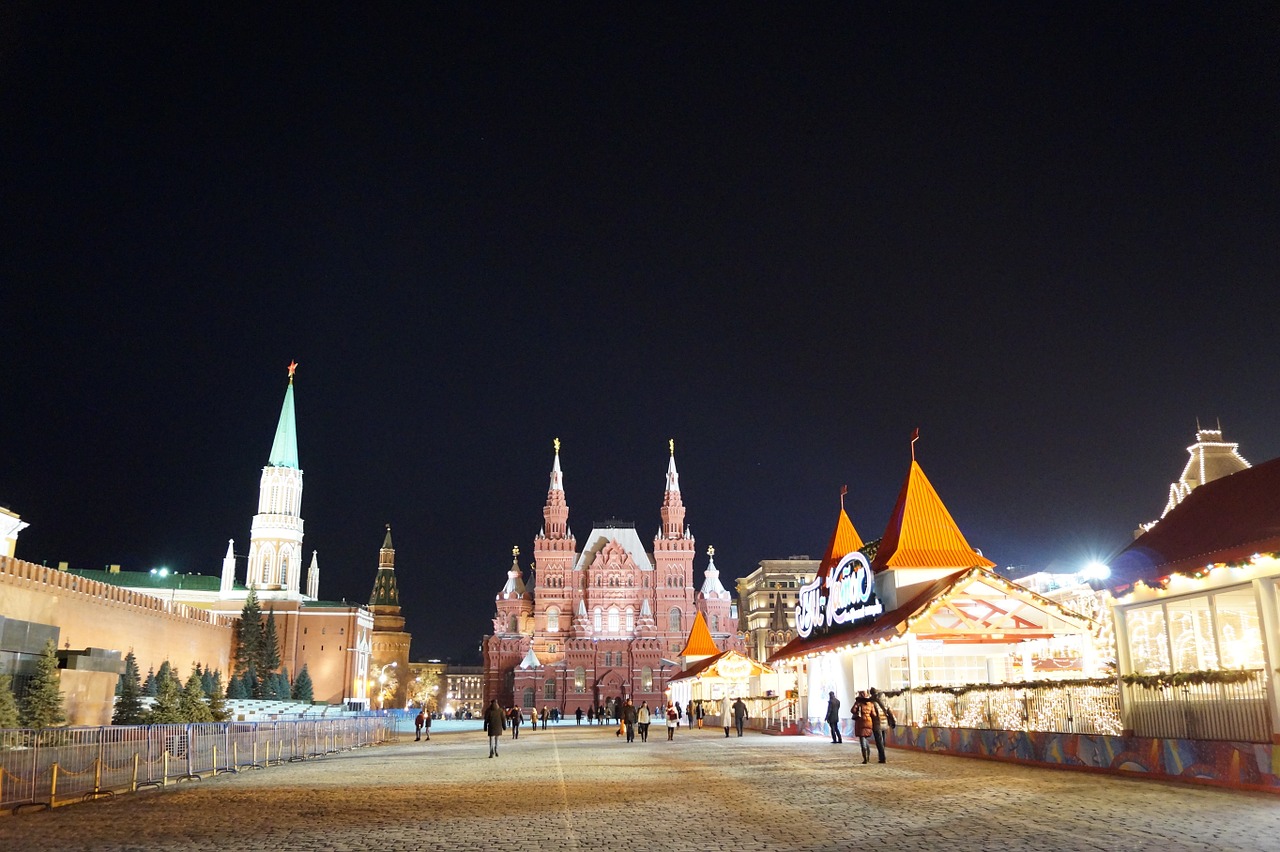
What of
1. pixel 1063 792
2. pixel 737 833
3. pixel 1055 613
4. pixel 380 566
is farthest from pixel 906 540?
pixel 380 566

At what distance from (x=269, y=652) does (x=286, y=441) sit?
31839mm

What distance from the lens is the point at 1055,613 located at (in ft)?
84.8

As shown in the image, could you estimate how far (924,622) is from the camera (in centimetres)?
2627

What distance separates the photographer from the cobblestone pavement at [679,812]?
9.92 metres

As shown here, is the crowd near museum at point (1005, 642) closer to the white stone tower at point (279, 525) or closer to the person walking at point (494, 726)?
the person walking at point (494, 726)

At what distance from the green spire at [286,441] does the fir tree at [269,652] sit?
23128mm

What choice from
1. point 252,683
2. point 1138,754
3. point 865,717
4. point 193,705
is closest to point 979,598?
point 865,717

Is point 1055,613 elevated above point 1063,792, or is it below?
above

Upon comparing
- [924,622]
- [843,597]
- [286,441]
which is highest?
[286,441]

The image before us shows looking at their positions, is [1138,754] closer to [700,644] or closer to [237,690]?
[700,644]

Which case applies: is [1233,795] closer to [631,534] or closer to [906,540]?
[906,540]

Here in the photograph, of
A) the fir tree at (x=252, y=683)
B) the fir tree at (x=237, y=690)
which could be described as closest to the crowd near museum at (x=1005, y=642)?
the fir tree at (x=252, y=683)

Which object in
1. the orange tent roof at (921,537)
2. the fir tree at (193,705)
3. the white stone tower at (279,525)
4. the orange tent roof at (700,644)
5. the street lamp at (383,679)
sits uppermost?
the white stone tower at (279,525)

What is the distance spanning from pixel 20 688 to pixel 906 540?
106 feet
